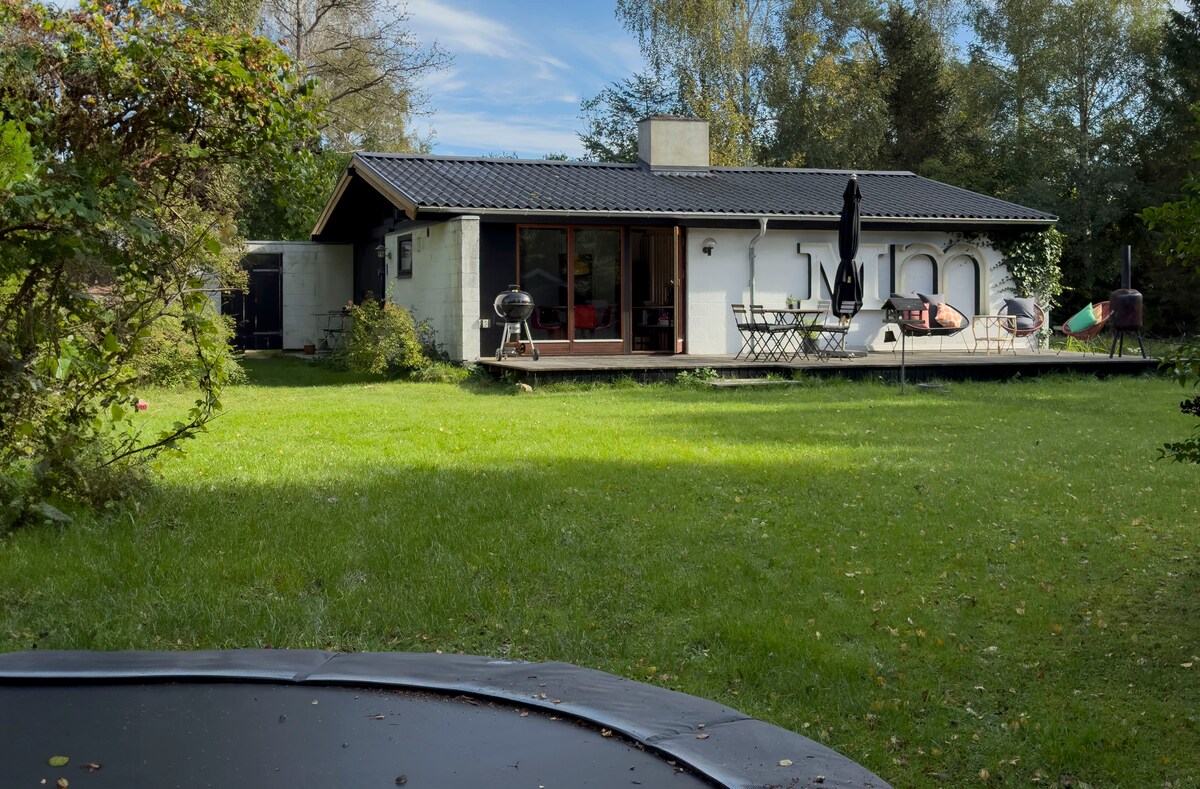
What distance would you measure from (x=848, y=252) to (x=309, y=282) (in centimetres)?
1176

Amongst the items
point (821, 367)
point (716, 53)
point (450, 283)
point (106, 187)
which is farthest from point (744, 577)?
point (716, 53)

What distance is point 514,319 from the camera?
1552 centimetres

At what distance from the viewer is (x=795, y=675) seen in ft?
12.4

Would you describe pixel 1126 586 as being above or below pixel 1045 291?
below

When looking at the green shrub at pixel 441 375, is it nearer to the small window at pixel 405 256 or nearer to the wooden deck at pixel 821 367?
the wooden deck at pixel 821 367

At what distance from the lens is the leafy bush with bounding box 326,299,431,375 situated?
15.2m

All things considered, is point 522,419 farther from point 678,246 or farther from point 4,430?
point 678,246

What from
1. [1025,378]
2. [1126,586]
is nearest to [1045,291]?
[1025,378]

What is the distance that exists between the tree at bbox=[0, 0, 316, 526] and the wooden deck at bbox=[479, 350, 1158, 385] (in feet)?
26.4

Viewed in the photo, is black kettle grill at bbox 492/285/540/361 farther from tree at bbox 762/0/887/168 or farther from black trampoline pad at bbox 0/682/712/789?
tree at bbox 762/0/887/168

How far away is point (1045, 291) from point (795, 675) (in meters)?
17.2

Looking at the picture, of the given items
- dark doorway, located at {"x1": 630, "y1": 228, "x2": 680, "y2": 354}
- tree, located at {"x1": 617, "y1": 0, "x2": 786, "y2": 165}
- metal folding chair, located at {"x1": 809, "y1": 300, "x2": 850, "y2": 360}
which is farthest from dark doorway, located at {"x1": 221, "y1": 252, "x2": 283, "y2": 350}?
tree, located at {"x1": 617, "y1": 0, "x2": 786, "y2": 165}

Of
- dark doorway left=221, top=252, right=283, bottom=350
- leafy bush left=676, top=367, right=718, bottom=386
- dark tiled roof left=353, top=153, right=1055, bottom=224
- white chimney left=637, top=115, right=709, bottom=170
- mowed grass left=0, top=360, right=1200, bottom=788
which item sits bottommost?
mowed grass left=0, top=360, right=1200, bottom=788

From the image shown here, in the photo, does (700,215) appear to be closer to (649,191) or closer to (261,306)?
(649,191)
